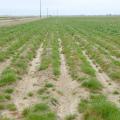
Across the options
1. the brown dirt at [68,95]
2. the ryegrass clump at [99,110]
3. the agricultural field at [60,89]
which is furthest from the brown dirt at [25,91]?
the ryegrass clump at [99,110]

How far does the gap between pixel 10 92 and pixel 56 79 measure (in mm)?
2281

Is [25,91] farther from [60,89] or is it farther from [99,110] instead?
[99,110]

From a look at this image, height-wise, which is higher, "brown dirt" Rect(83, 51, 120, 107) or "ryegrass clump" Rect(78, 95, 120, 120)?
"ryegrass clump" Rect(78, 95, 120, 120)

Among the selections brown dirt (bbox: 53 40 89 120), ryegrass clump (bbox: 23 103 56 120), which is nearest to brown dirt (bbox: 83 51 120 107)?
brown dirt (bbox: 53 40 89 120)

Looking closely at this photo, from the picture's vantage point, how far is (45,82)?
1073 centimetres

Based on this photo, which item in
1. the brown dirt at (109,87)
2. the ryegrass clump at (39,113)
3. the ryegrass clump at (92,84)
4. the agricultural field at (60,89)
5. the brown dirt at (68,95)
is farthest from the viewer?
the ryegrass clump at (92,84)

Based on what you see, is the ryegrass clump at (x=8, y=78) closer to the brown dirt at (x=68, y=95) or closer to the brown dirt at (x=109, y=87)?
the brown dirt at (x=68, y=95)

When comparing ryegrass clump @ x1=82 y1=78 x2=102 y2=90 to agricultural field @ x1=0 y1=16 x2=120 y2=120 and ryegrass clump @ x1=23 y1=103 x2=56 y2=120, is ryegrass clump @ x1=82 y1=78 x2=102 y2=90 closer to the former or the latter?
agricultural field @ x1=0 y1=16 x2=120 y2=120

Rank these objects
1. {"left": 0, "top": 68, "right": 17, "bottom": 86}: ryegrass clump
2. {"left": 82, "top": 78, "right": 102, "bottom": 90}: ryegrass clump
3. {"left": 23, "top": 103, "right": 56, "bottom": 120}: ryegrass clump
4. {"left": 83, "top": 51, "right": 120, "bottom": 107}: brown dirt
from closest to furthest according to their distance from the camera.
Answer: {"left": 23, "top": 103, "right": 56, "bottom": 120}: ryegrass clump
{"left": 83, "top": 51, "right": 120, "bottom": 107}: brown dirt
{"left": 82, "top": 78, "right": 102, "bottom": 90}: ryegrass clump
{"left": 0, "top": 68, "right": 17, "bottom": 86}: ryegrass clump

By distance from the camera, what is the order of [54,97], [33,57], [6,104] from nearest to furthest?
[6,104] → [54,97] → [33,57]

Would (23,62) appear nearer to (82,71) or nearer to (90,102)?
(82,71)

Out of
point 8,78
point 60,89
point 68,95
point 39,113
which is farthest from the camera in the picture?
point 8,78

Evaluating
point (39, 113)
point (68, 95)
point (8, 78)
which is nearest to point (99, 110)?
point (39, 113)

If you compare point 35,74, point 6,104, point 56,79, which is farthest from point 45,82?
point 6,104
